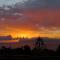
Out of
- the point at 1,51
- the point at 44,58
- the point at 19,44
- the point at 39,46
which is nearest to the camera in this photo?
the point at 44,58

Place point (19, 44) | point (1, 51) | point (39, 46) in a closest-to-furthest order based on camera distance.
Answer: point (1, 51)
point (39, 46)
point (19, 44)

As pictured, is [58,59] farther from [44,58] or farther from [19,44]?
Result: [19,44]

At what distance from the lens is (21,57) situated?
10227mm

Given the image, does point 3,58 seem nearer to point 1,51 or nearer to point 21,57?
point 21,57

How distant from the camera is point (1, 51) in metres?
12.1

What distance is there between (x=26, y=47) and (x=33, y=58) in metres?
3.65

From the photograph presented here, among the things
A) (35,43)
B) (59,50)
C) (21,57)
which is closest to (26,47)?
(35,43)

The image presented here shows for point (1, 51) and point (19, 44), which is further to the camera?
point (19, 44)

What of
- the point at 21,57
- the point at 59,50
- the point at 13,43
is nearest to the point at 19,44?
the point at 13,43

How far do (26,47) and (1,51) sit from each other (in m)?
2.03

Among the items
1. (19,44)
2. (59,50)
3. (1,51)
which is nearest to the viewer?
(1,51)

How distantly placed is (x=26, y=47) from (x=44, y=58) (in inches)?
151

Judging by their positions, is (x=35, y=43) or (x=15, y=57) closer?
(x=15, y=57)

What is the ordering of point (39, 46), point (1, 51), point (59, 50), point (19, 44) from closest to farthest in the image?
point (1, 51)
point (59, 50)
point (39, 46)
point (19, 44)
